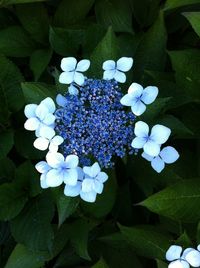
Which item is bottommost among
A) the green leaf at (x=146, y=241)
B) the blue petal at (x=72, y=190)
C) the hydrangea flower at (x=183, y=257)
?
the green leaf at (x=146, y=241)

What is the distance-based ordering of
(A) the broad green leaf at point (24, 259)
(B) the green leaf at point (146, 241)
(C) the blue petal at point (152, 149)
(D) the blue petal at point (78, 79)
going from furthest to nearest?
1. (A) the broad green leaf at point (24, 259)
2. (B) the green leaf at point (146, 241)
3. (D) the blue petal at point (78, 79)
4. (C) the blue petal at point (152, 149)

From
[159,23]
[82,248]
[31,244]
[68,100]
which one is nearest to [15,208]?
[31,244]

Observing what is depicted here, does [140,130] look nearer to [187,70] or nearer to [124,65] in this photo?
[124,65]

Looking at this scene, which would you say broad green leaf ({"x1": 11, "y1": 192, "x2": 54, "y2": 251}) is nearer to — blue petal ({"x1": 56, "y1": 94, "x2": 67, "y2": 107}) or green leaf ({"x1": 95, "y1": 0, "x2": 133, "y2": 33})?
blue petal ({"x1": 56, "y1": 94, "x2": 67, "y2": 107})

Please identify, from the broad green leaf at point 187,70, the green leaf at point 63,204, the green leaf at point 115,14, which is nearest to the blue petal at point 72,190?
the green leaf at point 63,204

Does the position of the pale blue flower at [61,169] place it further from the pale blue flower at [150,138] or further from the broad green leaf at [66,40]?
the broad green leaf at [66,40]

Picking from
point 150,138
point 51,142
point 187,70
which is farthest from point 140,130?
point 187,70

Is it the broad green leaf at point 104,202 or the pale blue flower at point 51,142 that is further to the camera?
the broad green leaf at point 104,202

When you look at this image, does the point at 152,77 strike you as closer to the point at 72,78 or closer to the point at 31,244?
the point at 72,78
